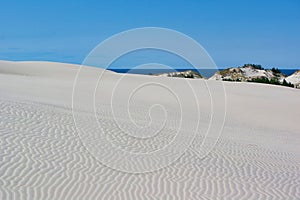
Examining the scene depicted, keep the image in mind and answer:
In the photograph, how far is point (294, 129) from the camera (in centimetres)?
2034

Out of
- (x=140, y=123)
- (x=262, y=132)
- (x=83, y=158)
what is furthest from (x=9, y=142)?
(x=262, y=132)

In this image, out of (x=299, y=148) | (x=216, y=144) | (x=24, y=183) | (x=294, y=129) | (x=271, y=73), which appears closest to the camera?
(x=24, y=183)

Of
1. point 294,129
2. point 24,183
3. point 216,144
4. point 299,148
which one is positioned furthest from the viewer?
point 294,129

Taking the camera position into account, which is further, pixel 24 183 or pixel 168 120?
pixel 168 120

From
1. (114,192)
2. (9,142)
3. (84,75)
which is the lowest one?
(114,192)

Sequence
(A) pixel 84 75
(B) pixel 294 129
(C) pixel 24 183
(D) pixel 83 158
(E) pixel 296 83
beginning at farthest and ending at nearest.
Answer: (E) pixel 296 83 < (A) pixel 84 75 < (B) pixel 294 129 < (D) pixel 83 158 < (C) pixel 24 183

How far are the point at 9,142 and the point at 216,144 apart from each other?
259 inches

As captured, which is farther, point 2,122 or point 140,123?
point 140,123

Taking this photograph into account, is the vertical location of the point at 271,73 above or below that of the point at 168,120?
above

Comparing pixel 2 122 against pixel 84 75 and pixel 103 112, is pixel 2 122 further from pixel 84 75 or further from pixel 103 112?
pixel 84 75

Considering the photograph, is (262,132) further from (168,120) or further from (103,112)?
(103,112)

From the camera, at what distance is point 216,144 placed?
42.4 ft

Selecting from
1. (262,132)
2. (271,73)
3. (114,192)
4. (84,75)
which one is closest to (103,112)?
(262,132)

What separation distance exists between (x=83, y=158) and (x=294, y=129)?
14425 mm
